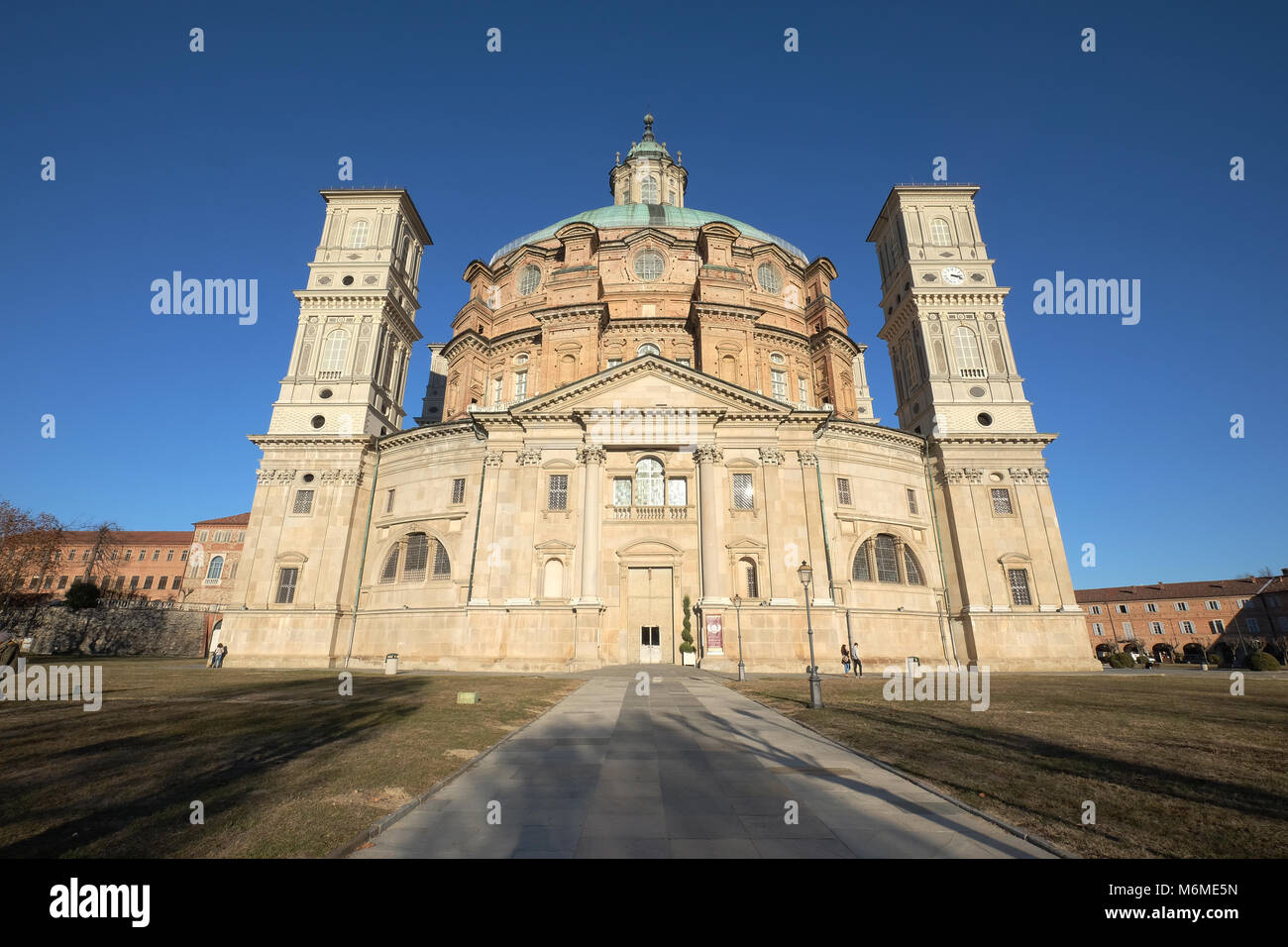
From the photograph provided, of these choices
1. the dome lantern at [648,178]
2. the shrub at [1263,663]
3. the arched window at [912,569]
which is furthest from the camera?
the dome lantern at [648,178]

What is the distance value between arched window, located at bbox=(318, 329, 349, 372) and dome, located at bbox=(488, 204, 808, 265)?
15.0 m

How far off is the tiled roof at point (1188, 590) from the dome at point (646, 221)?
63504mm

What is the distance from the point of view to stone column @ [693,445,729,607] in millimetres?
28812

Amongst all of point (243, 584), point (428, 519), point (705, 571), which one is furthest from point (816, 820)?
point (243, 584)

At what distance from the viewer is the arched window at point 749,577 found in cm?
2973

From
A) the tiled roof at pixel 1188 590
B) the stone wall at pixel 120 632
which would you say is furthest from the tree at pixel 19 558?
the tiled roof at pixel 1188 590

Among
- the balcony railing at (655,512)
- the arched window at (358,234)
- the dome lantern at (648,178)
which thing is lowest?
the balcony railing at (655,512)

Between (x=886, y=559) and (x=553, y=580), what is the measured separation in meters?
20.6

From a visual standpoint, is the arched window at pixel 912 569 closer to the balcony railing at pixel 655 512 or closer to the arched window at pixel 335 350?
the balcony railing at pixel 655 512

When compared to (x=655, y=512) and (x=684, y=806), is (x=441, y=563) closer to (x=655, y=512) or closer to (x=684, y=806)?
(x=655, y=512)

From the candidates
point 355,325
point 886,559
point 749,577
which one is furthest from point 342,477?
point 886,559

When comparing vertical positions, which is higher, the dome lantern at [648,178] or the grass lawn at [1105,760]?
the dome lantern at [648,178]

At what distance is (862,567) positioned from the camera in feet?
111
